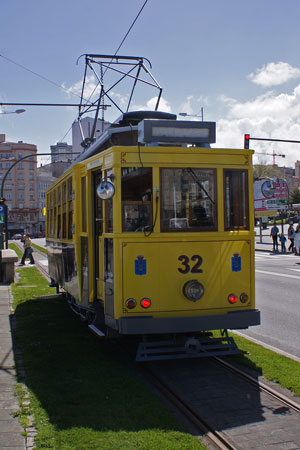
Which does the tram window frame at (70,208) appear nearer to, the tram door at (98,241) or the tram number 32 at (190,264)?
the tram door at (98,241)

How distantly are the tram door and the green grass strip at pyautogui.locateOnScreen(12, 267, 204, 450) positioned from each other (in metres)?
1.03

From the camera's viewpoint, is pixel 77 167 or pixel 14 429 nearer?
pixel 14 429

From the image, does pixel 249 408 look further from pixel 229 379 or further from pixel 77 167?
pixel 77 167

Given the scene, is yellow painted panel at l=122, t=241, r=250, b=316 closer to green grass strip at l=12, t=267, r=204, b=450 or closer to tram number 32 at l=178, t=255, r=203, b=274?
tram number 32 at l=178, t=255, r=203, b=274

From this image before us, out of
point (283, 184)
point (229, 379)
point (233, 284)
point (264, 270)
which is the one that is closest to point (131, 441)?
point (229, 379)

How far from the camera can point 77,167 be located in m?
8.38

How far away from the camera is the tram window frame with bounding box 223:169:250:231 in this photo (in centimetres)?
700

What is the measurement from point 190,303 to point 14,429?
Result: 2.77 m

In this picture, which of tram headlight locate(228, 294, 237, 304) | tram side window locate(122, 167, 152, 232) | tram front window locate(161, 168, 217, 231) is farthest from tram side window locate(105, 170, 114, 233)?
tram headlight locate(228, 294, 237, 304)

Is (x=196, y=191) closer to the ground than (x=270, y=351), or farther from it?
farther from it

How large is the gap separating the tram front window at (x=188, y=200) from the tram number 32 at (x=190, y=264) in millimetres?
383

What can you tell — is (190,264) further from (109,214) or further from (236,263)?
(109,214)

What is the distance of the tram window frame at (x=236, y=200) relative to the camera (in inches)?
276

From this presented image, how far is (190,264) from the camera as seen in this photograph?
675 cm
